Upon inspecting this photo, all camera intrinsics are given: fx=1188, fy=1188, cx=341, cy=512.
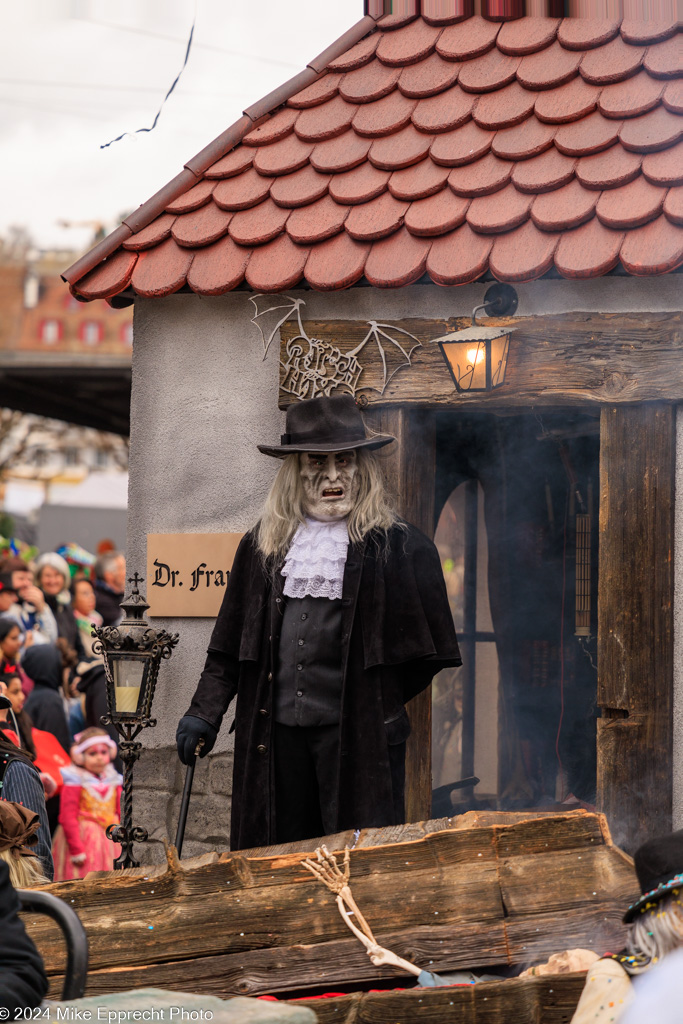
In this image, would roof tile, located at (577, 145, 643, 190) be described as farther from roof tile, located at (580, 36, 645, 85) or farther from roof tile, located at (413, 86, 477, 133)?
roof tile, located at (413, 86, 477, 133)

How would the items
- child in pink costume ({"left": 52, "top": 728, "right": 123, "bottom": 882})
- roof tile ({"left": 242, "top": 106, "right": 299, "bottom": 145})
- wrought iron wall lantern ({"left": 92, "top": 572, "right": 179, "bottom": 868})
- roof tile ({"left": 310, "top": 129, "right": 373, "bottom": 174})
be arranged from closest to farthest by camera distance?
wrought iron wall lantern ({"left": 92, "top": 572, "right": 179, "bottom": 868})
roof tile ({"left": 310, "top": 129, "right": 373, "bottom": 174})
roof tile ({"left": 242, "top": 106, "right": 299, "bottom": 145})
child in pink costume ({"left": 52, "top": 728, "right": 123, "bottom": 882})

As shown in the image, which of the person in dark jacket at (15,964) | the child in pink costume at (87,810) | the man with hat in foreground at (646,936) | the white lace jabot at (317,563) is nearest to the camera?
the person in dark jacket at (15,964)

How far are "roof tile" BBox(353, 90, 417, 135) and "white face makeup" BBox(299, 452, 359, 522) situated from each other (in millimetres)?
1592

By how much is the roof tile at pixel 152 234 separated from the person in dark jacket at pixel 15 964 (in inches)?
137

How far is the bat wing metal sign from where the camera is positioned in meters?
4.68

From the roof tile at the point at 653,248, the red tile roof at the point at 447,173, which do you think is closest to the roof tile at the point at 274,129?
the red tile roof at the point at 447,173

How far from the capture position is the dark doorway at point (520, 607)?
6352mm

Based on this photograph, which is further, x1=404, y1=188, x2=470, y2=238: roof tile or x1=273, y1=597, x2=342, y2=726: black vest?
x1=404, y1=188, x2=470, y2=238: roof tile

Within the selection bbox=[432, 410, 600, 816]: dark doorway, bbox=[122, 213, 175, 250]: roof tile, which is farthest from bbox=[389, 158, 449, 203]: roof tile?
bbox=[432, 410, 600, 816]: dark doorway

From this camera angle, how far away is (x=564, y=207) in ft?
14.7

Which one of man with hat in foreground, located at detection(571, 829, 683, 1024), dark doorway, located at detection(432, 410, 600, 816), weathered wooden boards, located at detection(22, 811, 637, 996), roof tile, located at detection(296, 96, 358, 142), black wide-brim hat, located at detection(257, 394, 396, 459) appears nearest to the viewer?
man with hat in foreground, located at detection(571, 829, 683, 1024)

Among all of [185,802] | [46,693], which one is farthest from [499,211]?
[46,693]

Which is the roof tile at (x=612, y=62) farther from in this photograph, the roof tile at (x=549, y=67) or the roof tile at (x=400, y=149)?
the roof tile at (x=400, y=149)

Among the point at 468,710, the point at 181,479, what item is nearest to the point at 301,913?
the point at 181,479
